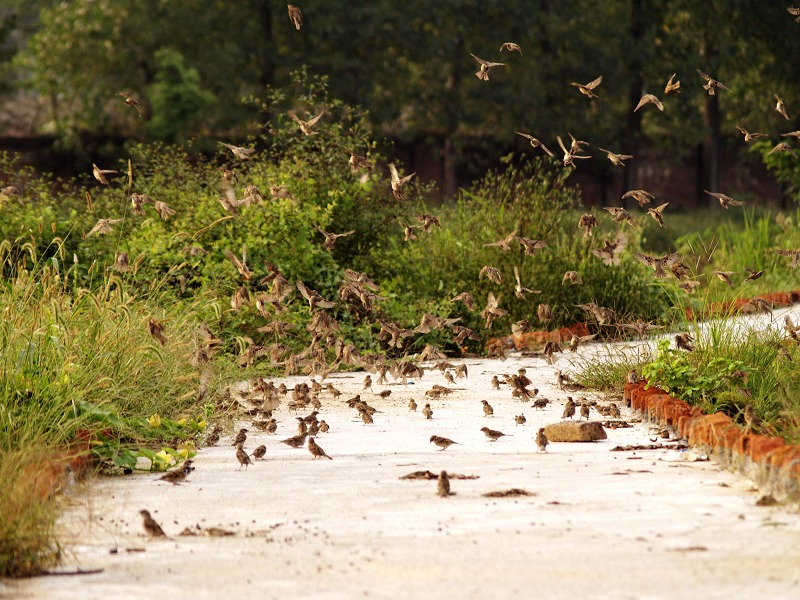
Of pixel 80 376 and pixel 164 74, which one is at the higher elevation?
pixel 164 74

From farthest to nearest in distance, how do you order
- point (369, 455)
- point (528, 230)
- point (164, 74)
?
1. point (164, 74)
2. point (528, 230)
3. point (369, 455)

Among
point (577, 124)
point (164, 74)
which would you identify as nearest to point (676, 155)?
point (577, 124)

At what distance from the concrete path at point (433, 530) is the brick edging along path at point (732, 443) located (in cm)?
9

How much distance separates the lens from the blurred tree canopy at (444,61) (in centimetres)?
2656

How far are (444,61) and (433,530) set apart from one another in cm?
2498

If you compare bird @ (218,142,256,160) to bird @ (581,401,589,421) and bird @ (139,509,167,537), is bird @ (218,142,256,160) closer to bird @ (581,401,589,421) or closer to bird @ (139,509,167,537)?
bird @ (581,401,589,421)

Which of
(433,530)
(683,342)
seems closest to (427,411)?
(683,342)

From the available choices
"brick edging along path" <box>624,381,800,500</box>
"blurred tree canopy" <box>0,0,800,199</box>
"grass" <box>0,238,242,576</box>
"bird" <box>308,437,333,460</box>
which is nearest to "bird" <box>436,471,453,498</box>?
"bird" <box>308,437,333,460</box>

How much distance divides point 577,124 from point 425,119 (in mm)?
3599

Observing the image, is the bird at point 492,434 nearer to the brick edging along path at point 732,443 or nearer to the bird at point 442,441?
the bird at point 442,441

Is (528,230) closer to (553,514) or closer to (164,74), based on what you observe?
(553,514)

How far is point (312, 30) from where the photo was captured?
27.5m

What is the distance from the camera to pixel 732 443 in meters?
5.28

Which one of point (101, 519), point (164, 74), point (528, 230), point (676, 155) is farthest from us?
point (676, 155)
